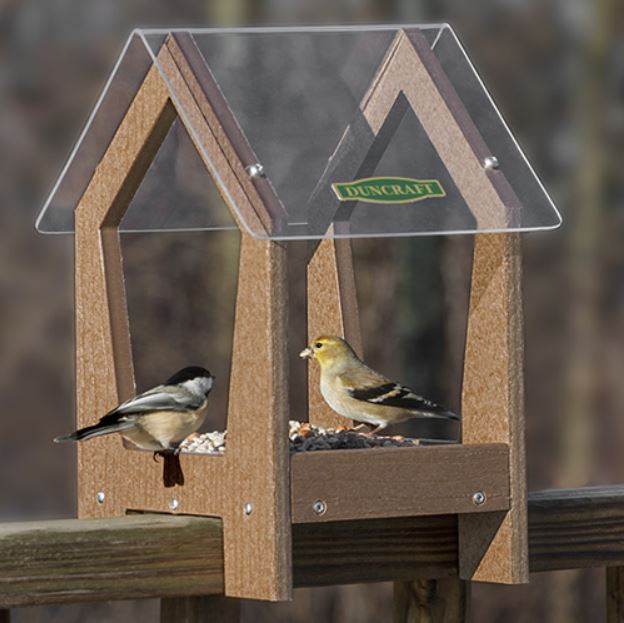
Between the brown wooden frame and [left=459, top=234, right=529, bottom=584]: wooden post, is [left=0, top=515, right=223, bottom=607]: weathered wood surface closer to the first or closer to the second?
the brown wooden frame

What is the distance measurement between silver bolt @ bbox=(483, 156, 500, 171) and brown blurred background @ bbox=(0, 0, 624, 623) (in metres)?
7.10

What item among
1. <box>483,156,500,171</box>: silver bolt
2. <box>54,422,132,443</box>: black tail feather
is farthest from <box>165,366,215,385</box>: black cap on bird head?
<box>483,156,500,171</box>: silver bolt

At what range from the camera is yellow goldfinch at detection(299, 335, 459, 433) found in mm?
4312

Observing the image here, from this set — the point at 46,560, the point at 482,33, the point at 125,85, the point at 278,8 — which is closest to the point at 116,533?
the point at 46,560

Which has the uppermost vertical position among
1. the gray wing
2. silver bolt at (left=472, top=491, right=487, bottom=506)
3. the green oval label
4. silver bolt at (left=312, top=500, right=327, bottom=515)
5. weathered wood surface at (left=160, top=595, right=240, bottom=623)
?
the green oval label

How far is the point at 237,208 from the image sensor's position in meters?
3.67

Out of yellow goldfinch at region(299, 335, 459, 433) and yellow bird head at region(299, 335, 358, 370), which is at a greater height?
yellow bird head at region(299, 335, 358, 370)

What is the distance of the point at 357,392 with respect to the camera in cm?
432

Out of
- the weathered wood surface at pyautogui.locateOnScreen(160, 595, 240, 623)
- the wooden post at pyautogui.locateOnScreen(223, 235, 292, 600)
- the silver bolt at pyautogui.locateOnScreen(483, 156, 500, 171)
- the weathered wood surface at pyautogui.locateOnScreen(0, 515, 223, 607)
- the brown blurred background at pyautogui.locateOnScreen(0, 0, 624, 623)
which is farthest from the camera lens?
the brown blurred background at pyautogui.locateOnScreen(0, 0, 624, 623)

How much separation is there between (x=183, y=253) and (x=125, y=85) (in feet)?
29.1

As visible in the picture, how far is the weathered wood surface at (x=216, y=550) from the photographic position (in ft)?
11.4

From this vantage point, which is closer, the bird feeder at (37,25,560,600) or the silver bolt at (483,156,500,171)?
the bird feeder at (37,25,560,600)

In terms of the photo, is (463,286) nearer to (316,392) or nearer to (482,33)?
(316,392)

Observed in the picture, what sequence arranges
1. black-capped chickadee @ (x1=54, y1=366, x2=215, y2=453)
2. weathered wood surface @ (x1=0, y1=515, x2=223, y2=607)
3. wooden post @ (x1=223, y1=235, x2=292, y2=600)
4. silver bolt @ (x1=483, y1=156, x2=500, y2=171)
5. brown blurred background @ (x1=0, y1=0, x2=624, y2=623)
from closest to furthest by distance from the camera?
weathered wood surface @ (x1=0, y1=515, x2=223, y2=607), wooden post @ (x1=223, y1=235, x2=292, y2=600), black-capped chickadee @ (x1=54, y1=366, x2=215, y2=453), silver bolt @ (x1=483, y1=156, x2=500, y2=171), brown blurred background @ (x1=0, y1=0, x2=624, y2=623)
